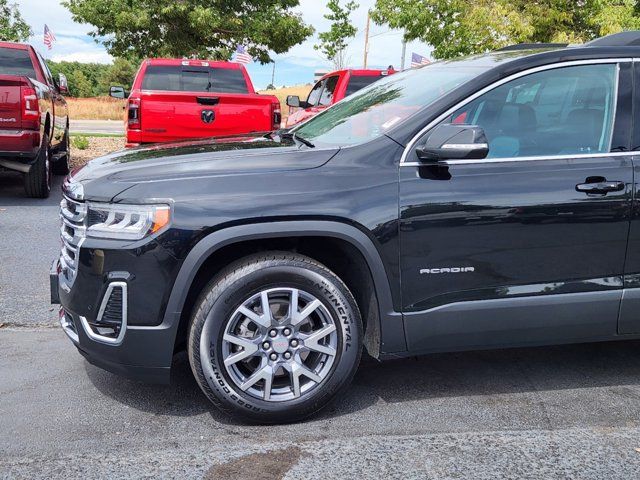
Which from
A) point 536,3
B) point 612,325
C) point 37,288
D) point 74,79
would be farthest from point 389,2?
point 74,79

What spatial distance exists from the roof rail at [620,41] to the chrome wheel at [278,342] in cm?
209

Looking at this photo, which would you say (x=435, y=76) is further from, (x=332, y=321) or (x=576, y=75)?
(x=332, y=321)

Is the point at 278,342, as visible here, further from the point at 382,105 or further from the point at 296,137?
the point at 382,105

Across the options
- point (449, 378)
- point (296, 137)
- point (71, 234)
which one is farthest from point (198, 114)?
point (449, 378)

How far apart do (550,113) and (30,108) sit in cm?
668

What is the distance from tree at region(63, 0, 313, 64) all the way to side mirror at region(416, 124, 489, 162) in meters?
20.4

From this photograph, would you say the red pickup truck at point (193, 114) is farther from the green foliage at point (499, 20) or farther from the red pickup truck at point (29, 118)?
the green foliage at point (499, 20)

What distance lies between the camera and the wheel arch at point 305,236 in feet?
10.4

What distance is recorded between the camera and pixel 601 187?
11.5 feet

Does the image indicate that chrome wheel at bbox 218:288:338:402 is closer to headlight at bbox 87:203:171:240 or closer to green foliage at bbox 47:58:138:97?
headlight at bbox 87:203:171:240

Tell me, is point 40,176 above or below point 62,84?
below

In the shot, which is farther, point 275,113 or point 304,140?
point 275,113

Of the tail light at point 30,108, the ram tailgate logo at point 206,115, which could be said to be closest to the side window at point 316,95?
the ram tailgate logo at point 206,115

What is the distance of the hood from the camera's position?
324 cm
